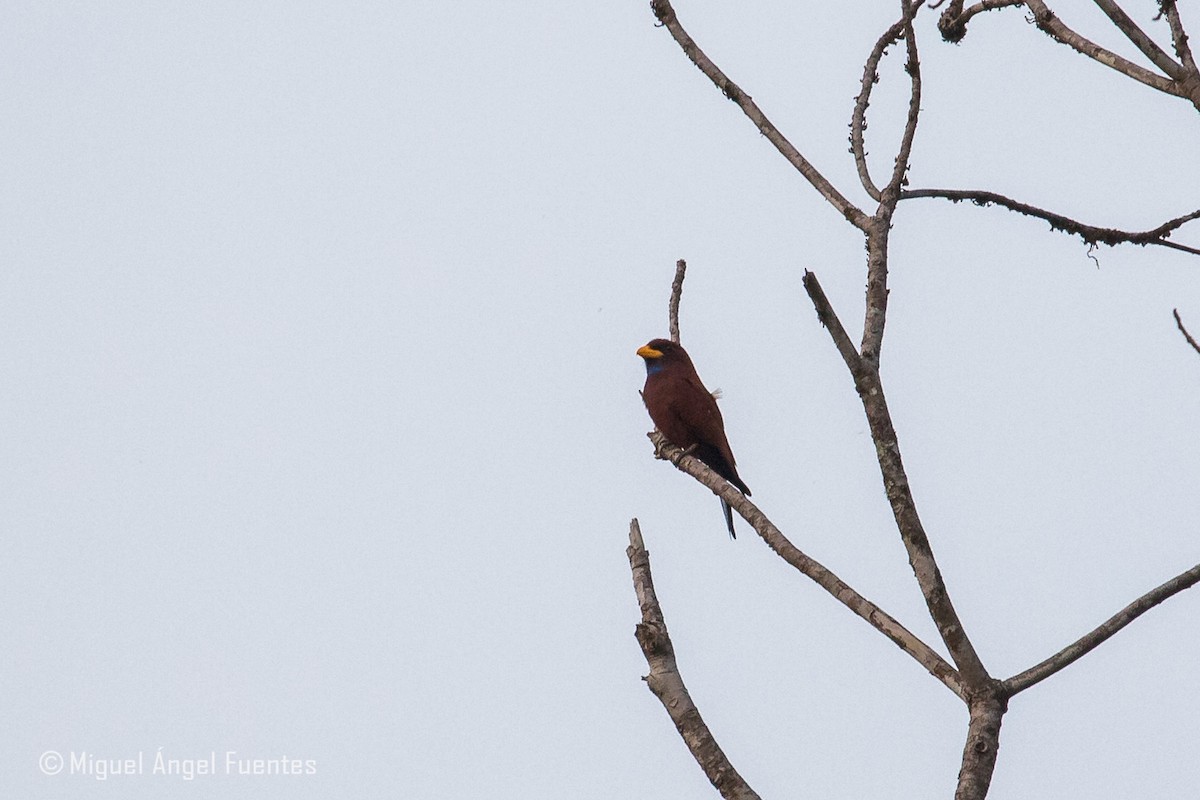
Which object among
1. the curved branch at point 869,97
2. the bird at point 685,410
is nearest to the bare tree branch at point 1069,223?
the curved branch at point 869,97

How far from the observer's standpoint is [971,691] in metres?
3.02

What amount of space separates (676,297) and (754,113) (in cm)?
94

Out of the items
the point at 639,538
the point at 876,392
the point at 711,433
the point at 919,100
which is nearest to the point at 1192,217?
the point at 919,100

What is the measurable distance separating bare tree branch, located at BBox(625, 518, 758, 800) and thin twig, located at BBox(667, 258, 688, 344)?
4.53 ft

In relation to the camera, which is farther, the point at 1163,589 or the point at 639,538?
the point at 639,538

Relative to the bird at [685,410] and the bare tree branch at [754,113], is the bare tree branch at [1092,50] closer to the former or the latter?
the bare tree branch at [754,113]

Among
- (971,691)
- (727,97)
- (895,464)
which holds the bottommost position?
(971,691)

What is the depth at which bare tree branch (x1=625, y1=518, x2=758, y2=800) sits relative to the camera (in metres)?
3.14

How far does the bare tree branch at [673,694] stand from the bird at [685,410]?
3.50m

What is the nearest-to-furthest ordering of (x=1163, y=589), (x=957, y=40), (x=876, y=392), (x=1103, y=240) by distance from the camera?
(x=1163, y=589), (x=876, y=392), (x=1103, y=240), (x=957, y=40)

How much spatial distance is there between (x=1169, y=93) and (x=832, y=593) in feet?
5.05

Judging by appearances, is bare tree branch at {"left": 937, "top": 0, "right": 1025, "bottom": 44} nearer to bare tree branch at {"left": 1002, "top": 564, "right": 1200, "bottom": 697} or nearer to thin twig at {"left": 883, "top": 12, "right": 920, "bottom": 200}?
thin twig at {"left": 883, "top": 12, "right": 920, "bottom": 200}

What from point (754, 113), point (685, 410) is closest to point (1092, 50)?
point (754, 113)

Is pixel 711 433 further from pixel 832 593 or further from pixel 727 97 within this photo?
pixel 832 593
